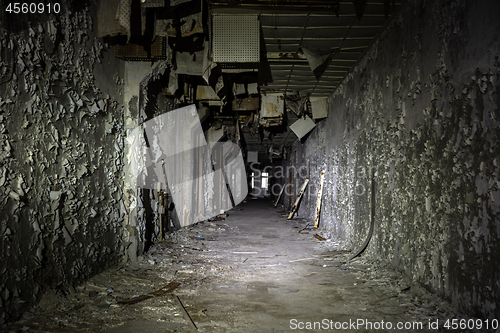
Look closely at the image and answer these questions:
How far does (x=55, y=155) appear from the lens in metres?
2.93

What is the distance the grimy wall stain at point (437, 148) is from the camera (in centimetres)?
234

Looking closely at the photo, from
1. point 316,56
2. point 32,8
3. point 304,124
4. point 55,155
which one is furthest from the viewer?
point 304,124

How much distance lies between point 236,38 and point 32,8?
220cm

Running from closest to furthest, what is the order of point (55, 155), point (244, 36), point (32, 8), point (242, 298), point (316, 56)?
point (32, 8)
point (55, 155)
point (242, 298)
point (244, 36)
point (316, 56)

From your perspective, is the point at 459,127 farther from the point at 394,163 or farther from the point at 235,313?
the point at 235,313

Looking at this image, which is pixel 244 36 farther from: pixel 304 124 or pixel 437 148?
pixel 304 124

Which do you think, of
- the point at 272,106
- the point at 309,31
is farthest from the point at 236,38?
the point at 272,106

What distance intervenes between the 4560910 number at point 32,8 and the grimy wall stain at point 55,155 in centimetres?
4

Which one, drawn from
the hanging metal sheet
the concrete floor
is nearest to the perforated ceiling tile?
the concrete floor

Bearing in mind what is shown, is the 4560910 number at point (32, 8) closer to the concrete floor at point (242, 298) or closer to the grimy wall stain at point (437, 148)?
the concrete floor at point (242, 298)

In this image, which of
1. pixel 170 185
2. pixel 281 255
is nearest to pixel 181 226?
pixel 170 185

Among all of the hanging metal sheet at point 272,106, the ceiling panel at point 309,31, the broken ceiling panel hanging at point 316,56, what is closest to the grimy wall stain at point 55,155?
the ceiling panel at point 309,31

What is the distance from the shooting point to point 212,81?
5.64 m

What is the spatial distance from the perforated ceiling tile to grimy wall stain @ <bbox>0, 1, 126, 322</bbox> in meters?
1.35
